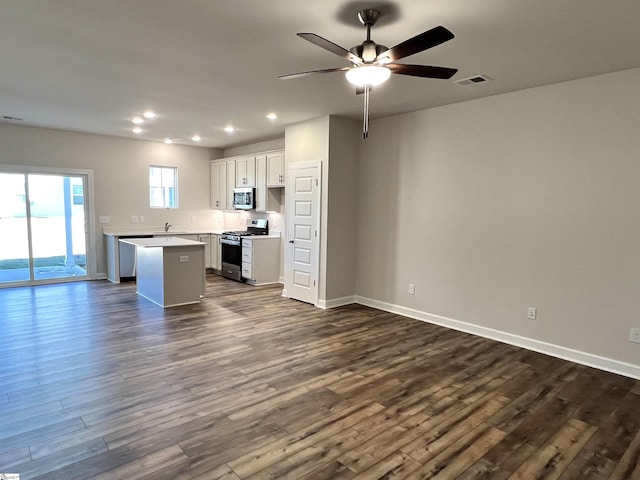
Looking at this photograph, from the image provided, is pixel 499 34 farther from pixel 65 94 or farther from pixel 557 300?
pixel 65 94

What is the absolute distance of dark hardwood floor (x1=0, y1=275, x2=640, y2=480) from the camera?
2.18 metres

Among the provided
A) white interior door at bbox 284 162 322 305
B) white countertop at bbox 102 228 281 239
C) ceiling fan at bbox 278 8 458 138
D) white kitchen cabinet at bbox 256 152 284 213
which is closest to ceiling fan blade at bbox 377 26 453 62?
ceiling fan at bbox 278 8 458 138

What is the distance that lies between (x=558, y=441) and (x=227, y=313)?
3.91 metres

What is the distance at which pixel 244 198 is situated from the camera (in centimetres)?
757

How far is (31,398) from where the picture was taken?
9.35 ft

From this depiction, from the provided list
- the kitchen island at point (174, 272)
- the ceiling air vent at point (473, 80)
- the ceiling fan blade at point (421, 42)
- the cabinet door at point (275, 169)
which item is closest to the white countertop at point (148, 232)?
the kitchen island at point (174, 272)

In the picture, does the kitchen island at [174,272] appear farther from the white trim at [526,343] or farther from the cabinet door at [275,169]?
the white trim at [526,343]

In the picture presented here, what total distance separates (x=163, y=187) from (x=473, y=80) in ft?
21.5

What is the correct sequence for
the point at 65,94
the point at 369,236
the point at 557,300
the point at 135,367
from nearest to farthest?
the point at 135,367 → the point at 557,300 → the point at 65,94 → the point at 369,236

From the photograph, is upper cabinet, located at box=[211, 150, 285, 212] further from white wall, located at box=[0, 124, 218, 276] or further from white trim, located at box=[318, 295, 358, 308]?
white trim, located at box=[318, 295, 358, 308]

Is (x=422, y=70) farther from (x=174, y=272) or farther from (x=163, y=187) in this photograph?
(x=163, y=187)

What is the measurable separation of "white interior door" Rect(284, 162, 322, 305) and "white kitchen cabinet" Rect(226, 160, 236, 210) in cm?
232

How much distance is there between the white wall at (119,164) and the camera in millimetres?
6527

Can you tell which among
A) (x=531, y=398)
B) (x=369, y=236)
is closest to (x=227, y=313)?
(x=369, y=236)
